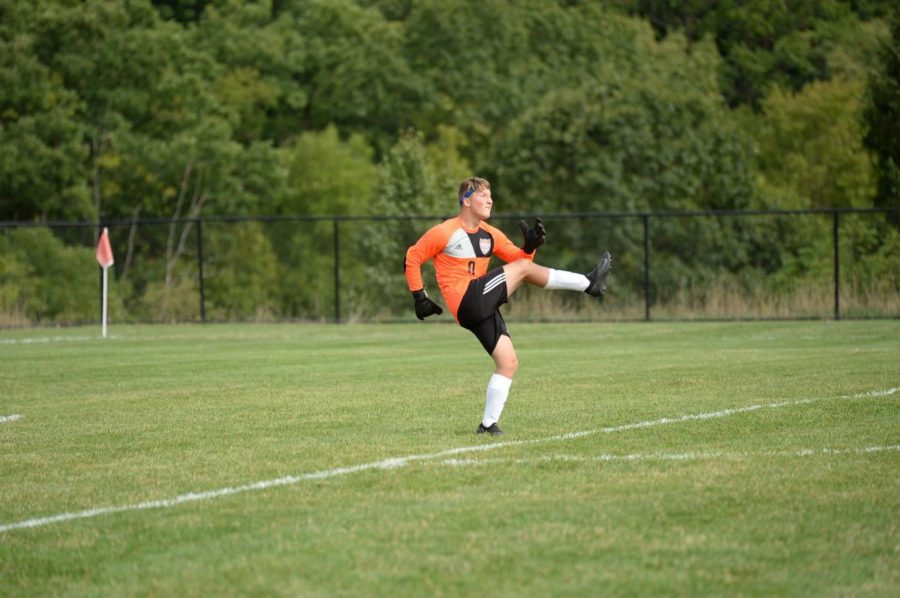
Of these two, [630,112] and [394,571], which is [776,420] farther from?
[630,112]

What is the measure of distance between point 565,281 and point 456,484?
325cm

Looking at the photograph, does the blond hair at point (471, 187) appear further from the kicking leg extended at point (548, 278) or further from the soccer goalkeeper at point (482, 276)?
the kicking leg extended at point (548, 278)

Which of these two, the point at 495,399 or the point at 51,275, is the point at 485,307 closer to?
the point at 495,399

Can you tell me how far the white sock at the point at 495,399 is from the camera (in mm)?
10492

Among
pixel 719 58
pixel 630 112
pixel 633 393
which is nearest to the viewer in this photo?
pixel 633 393

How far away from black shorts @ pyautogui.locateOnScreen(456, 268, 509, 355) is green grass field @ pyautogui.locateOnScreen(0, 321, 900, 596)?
74 cm

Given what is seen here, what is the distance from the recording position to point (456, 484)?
813 centimetres

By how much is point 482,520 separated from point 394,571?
3.44ft

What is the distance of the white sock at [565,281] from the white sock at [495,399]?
900 mm

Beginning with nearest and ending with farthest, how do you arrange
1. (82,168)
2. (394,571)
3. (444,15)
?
(394,571) < (82,168) < (444,15)

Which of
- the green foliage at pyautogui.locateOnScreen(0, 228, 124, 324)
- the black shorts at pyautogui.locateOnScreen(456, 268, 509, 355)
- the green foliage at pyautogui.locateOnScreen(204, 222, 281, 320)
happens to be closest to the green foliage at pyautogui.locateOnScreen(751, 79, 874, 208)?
the green foliage at pyautogui.locateOnScreen(204, 222, 281, 320)

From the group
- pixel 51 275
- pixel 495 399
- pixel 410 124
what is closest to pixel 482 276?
pixel 495 399

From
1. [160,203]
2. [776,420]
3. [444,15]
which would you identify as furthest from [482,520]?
[444,15]

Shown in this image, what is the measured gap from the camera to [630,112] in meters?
43.9
